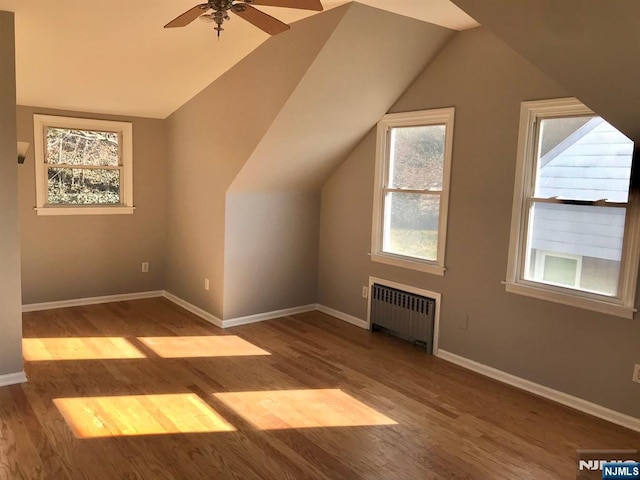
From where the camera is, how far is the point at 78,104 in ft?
16.6

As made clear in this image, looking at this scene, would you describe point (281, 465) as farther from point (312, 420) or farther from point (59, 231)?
point (59, 231)

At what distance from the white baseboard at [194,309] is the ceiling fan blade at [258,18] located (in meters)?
3.07

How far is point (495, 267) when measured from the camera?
3.92m

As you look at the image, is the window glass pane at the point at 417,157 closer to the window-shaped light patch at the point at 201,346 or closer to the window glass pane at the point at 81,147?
the window-shaped light patch at the point at 201,346

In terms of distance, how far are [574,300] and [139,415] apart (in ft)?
9.61

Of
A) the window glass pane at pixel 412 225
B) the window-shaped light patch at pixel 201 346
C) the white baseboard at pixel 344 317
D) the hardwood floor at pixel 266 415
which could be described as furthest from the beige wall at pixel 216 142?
the window glass pane at pixel 412 225

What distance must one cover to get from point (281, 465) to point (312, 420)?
0.53 m

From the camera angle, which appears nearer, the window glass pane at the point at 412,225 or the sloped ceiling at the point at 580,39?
the sloped ceiling at the point at 580,39

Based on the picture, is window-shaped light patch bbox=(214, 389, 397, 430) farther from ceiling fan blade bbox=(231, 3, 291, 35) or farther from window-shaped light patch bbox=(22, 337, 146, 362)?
ceiling fan blade bbox=(231, 3, 291, 35)

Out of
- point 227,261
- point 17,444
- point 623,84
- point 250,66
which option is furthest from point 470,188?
point 17,444

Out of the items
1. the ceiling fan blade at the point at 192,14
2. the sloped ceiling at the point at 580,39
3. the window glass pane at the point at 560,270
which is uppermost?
the ceiling fan blade at the point at 192,14

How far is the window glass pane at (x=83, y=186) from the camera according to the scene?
5.30 meters

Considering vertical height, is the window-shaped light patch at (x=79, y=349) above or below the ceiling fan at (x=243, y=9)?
below

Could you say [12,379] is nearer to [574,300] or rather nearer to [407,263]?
[407,263]
